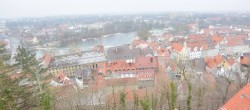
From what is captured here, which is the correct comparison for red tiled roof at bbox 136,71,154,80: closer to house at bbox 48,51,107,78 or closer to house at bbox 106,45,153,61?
house at bbox 48,51,107,78

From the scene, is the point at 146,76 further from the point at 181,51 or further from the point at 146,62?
the point at 181,51

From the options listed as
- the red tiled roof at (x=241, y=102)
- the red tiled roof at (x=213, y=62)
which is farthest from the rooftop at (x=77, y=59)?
the red tiled roof at (x=241, y=102)

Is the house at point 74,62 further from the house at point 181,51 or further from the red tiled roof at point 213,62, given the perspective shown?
the red tiled roof at point 213,62

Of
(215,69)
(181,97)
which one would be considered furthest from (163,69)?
(181,97)

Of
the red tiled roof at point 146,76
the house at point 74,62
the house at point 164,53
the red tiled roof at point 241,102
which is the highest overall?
the red tiled roof at point 241,102

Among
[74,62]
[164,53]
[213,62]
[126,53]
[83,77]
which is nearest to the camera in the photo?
[83,77]

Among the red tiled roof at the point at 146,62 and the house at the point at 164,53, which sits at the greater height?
the red tiled roof at the point at 146,62

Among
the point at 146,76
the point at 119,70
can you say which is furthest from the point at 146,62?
the point at 146,76

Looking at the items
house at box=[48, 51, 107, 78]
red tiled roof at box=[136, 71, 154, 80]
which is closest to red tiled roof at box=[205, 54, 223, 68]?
red tiled roof at box=[136, 71, 154, 80]

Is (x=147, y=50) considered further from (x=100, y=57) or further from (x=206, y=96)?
(x=206, y=96)

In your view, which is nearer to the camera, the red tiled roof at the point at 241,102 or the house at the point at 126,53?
the red tiled roof at the point at 241,102

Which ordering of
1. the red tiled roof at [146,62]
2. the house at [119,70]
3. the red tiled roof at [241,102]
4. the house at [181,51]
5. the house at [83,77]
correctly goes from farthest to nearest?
the house at [181,51] < the red tiled roof at [146,62] < the house at [119,70] < the house at [83,77] < the red tiled roof at [241,102]
